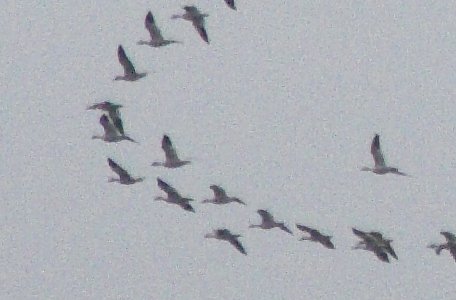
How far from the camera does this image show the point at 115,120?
277ft

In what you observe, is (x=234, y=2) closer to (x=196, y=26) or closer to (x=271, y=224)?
(x=196, y=26)

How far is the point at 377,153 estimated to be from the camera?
83938mm

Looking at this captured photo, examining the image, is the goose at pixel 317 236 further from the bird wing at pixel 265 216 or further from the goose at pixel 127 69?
Answer: the goose at pixel 127 69

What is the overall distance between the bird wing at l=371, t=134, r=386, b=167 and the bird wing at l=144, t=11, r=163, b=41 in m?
6.51

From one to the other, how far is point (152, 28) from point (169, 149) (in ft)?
11.7

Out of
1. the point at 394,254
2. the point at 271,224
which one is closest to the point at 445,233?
the point at 394,254

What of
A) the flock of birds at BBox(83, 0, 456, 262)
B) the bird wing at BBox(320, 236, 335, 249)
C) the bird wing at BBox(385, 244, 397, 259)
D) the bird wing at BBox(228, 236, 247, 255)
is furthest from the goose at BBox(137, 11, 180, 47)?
the bird wing at BBox(385, 244, 397, 259)

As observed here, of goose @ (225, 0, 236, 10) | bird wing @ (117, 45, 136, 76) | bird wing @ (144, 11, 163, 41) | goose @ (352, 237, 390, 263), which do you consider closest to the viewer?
goose @ (225, 0, 236, 10)

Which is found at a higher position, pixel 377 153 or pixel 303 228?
pixel 377 153

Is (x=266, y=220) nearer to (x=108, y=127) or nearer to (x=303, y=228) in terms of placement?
(x=303, y=228)

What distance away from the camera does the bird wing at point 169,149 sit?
84000 millimetres

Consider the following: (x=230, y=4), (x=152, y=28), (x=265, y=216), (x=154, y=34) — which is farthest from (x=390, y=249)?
(x=230, y=4)

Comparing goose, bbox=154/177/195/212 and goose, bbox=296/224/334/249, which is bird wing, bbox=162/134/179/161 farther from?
goose, bbox=296/224/334/249

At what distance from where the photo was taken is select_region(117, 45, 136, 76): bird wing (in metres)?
82.1
